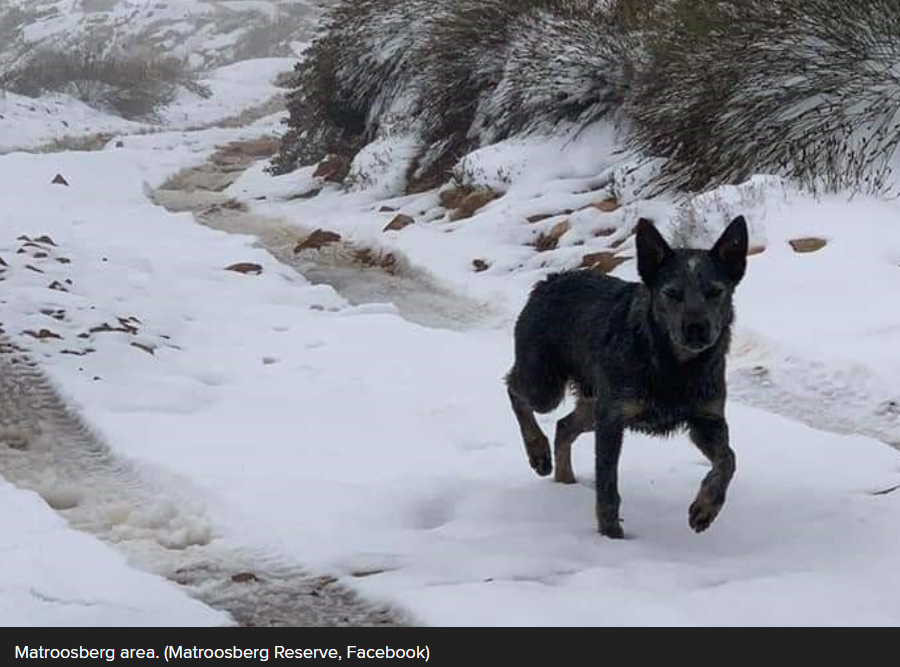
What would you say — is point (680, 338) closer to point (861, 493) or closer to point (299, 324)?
point (861, 493)

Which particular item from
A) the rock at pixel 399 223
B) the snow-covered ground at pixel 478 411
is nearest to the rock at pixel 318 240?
the snow-covered ground at pixel 478 411

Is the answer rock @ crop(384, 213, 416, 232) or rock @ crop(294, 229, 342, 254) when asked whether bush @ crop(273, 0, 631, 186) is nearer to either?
rock @ crop(384, 213, 416, 232)

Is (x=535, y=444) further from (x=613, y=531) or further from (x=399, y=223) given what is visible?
(x=399, y=223)

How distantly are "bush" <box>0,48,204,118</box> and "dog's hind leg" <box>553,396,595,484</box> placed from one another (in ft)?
101

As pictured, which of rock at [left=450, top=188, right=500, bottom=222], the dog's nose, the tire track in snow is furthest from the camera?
rock at [left=450, top=188, right=500, bottom=222]

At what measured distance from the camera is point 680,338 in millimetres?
4180

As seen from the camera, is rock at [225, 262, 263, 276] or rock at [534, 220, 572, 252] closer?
rock at [534, 220, 572, 252]

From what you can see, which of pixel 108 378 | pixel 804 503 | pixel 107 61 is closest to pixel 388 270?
pixel 108 378

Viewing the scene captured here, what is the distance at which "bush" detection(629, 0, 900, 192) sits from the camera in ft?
30.5

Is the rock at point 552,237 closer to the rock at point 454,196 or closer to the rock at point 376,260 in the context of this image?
the rock at point 376,260

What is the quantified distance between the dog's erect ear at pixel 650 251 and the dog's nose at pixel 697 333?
12.3 inches

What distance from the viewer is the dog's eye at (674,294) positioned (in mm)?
4242

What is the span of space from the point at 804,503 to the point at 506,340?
382 centimetres
